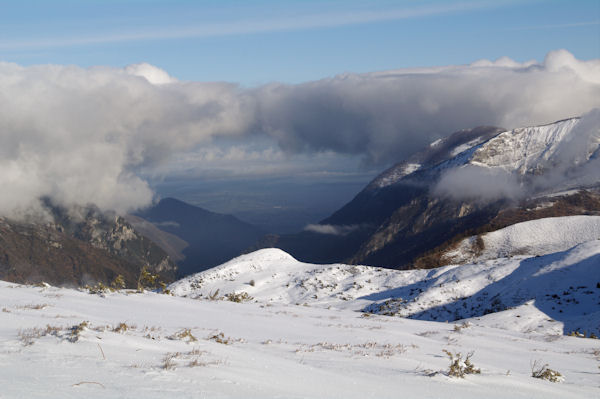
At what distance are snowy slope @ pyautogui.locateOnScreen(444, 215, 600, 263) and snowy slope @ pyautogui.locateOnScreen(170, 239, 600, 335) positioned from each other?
35.3m

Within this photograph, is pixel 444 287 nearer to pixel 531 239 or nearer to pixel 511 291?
pixel 511 291

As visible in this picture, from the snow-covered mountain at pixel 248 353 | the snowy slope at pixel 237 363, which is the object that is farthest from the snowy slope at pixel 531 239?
the snowy slope at pixel 237 363

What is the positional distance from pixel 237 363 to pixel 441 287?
39287 mm

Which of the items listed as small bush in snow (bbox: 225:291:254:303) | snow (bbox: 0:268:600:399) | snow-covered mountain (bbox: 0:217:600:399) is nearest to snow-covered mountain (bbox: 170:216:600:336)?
small bush in snow (bbox: 225:291:254:303)

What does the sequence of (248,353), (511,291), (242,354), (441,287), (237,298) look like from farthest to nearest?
(441,287), (511,291), (237,298), (248,353), (242,354)

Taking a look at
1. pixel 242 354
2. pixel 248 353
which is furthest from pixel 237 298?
pixel 242 354

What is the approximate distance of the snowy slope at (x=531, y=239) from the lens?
78.1m

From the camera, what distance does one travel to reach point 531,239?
81500 millimetres

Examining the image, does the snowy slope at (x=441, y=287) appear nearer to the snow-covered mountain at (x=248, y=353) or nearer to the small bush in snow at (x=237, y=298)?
the small bush in snow at (x=237, y=298)

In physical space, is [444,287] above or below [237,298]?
below

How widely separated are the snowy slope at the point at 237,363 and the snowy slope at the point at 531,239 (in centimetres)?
7191

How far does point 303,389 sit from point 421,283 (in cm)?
4374

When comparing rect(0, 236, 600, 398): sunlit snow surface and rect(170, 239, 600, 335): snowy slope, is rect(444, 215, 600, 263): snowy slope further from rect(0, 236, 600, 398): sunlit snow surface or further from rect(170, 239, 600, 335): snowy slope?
rect(0, 236, 600, 398): sunlit snow surface

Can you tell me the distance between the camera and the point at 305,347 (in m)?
9.70
